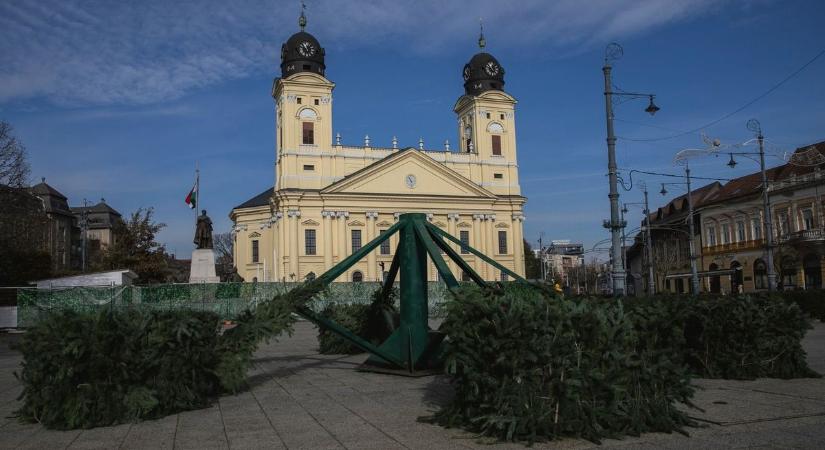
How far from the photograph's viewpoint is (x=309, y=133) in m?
60.4

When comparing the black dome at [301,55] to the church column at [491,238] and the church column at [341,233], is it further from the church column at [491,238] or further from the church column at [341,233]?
the church column at [491,238]

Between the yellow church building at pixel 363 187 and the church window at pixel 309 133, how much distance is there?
0.09 m

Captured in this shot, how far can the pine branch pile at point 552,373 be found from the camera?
6.60 metres

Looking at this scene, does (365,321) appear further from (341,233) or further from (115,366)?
(341,233)

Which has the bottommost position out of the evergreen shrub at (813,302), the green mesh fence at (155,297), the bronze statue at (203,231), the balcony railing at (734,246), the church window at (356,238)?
the evergreen shrub at (813,302)

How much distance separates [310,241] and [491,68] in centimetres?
2645

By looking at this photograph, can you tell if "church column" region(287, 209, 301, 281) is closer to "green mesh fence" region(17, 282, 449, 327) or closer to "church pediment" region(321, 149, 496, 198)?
"church pediment" region(321, 149, 496, 198)

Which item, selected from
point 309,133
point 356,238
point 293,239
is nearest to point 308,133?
point 309,133

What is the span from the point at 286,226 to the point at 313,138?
878 centimetres

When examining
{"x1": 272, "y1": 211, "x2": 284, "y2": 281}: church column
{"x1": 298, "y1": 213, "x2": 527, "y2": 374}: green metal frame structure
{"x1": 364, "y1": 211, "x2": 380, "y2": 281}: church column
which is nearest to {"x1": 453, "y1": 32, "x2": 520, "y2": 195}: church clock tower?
{"x1": 364, "y1": 211, "x2": 380, "y2": 281}: church column

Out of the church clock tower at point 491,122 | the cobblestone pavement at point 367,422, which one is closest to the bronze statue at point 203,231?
the cobblestone pavement at point 367,422

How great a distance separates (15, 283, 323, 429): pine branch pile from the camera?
7.70 meters

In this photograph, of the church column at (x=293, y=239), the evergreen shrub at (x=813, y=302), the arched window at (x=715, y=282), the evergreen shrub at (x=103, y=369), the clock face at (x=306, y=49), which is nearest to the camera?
the evergreen shrub at (x=103, y=369)

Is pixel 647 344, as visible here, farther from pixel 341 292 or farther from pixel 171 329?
pixel 341 292
